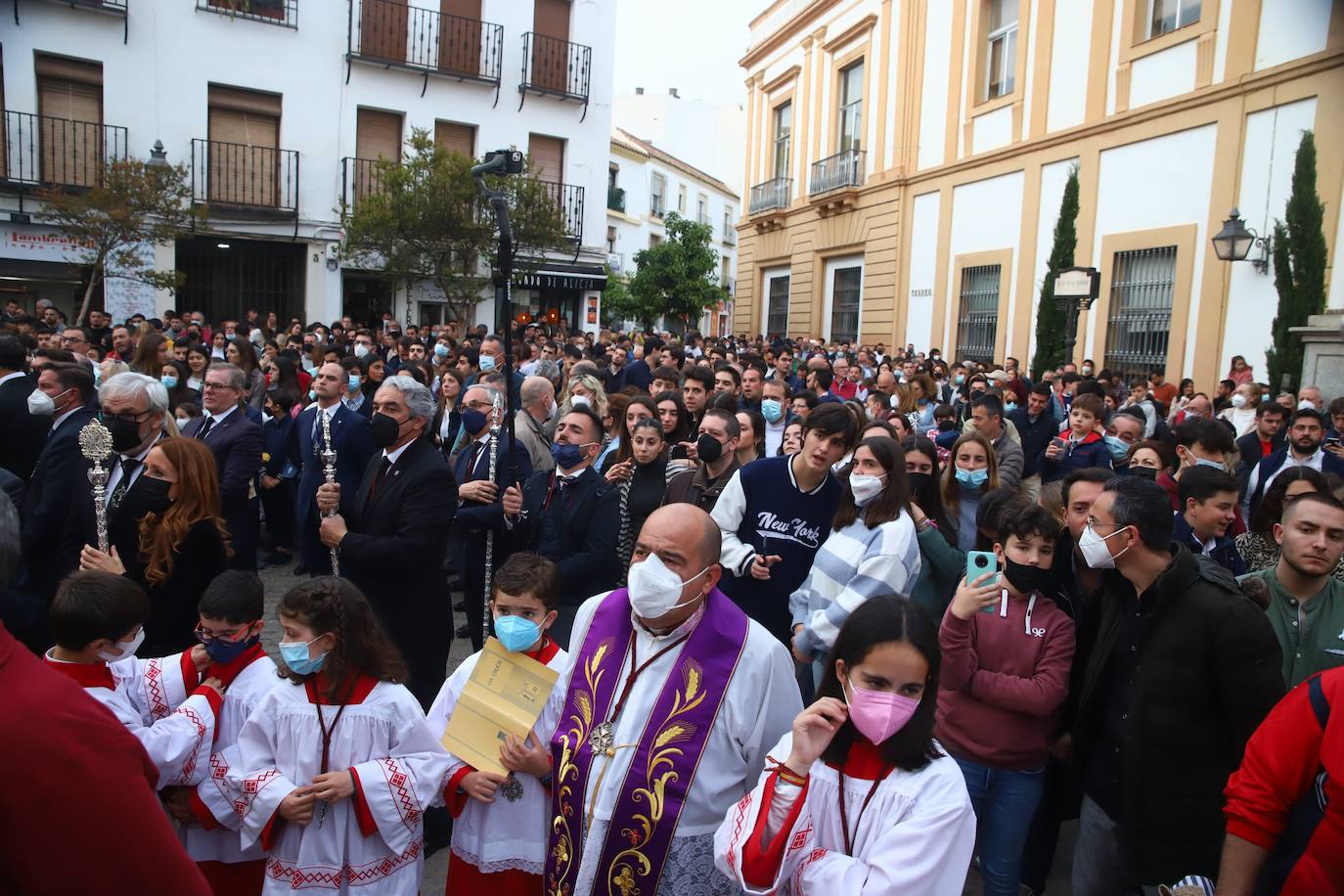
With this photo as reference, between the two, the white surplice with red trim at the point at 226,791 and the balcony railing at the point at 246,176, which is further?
the balcony railing at the point at 246,176

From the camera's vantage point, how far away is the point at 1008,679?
3238mm

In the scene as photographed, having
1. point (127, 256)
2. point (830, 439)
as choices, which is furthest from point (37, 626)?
point (127, 256)

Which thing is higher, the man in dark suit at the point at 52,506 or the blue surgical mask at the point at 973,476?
the blue surgical mask at the point at 973,476

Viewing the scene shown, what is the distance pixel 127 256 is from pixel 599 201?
12.2m

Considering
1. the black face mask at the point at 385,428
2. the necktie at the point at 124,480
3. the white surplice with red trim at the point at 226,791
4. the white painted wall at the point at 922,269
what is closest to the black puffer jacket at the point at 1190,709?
the white surplice with red trim at the point at 226,791

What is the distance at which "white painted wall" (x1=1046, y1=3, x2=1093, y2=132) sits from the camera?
15.1 m

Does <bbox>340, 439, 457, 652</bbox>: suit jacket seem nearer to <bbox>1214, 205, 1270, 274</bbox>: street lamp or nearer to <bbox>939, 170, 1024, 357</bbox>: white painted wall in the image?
<bbox>1214, 205, 1270, 274</bbox>: street lamp

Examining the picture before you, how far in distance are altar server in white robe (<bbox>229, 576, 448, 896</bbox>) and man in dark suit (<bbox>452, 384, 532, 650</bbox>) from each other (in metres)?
1.47

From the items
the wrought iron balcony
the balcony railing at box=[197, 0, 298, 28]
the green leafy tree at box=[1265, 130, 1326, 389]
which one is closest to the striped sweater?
the green leafy tree at box=[1265, 130, 1326, 389]

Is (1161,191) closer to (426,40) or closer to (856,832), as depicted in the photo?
(856,832)

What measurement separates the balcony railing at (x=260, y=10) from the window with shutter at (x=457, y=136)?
3755 mm

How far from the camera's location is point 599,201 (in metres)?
24.8

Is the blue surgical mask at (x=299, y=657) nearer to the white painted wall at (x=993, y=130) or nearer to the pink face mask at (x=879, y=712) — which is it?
the pink face mask at (x=879, y=712)

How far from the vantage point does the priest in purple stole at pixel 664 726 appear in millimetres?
2482
